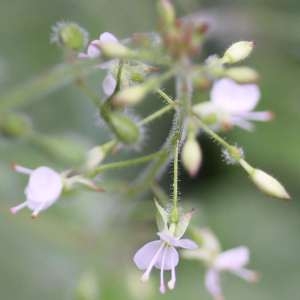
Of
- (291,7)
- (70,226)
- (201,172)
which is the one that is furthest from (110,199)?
(291,7)

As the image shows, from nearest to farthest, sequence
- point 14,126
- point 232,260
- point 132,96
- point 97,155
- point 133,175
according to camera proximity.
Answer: point 132,96 → point 97,155 → point 232,260 → point 14,126 → point 133,175

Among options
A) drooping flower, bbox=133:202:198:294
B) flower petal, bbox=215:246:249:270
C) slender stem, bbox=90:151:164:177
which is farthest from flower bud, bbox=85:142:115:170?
flower petal, bbox=215:246:249:270

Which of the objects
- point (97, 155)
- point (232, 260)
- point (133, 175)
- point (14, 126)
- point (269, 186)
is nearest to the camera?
point (269, 186)

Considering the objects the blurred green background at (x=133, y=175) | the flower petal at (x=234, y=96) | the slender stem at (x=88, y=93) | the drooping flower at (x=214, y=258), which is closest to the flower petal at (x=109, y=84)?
the slender stem at (x=88, y=93)

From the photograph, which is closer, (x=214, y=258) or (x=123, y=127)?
(x=123, y=127)

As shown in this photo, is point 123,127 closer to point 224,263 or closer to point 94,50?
point 94,50

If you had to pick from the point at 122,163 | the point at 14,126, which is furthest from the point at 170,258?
the point at 14,126

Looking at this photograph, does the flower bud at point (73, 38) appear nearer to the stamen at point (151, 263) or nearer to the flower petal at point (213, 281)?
the stamen at point (151, 263)
